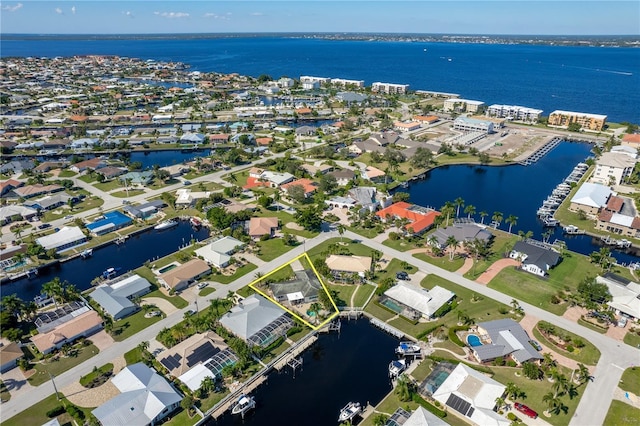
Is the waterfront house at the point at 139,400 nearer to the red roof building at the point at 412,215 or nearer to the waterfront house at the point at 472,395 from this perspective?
the waterfront house at the point at 472,395

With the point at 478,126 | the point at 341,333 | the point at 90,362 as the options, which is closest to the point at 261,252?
the point at 341,333

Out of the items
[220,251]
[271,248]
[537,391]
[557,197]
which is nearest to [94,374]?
[220,251]

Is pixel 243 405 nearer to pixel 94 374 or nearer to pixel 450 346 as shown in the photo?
pixel 94 374

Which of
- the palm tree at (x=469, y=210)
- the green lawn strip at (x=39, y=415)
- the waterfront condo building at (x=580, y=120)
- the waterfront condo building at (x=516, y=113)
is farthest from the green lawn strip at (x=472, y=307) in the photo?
the waterfront condo building at (x=516, y=113)

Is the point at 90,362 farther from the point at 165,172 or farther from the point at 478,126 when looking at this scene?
the point at 478,126

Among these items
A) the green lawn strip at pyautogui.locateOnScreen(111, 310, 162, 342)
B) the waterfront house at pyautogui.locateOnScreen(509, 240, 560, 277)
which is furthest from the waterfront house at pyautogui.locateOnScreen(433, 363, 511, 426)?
the green lawn strip at pyautogui.locateOnScreen(111, 310, 162, 342)

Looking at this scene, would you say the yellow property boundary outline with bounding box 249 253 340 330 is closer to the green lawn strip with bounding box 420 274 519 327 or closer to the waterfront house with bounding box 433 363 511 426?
the green lawn strip with bounding box 420 274 519 327
